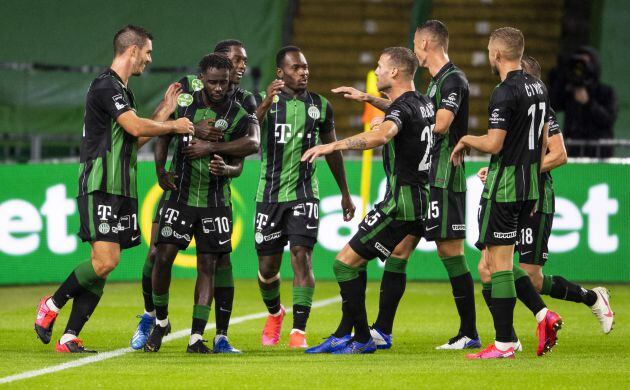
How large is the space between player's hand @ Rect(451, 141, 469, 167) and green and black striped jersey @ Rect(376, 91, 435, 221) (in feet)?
0.89

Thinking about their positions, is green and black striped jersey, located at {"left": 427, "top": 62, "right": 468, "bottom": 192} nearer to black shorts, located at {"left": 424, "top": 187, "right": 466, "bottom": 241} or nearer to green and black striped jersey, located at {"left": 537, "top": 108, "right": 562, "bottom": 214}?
black shorts, located at {"left": 424, "top": 187, "right": 466, "bottom": 241}

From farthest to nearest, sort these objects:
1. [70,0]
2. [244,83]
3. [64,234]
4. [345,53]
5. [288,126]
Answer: [345,53]
[70,0]
[244,83]
[64,234]
[288,126]

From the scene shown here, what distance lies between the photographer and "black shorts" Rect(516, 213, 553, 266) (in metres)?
9.59

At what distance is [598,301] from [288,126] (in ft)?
8.87

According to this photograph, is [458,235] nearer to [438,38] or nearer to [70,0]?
[438,38]

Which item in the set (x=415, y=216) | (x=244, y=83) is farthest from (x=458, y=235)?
(x=244, y=83)

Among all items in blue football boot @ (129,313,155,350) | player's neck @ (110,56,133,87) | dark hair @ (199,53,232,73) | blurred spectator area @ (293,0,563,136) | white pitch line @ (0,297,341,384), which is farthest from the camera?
blurred spectator area @ (293,0,563,136)

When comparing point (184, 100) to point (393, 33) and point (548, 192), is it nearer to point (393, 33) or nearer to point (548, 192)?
point (548, 192)

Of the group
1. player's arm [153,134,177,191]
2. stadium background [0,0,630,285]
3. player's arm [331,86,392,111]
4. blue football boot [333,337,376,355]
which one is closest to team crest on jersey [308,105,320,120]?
player's arm [331,86,392,111]

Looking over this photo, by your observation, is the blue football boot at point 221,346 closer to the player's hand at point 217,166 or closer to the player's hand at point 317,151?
the player's hand at point 217,166

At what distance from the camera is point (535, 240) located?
31.7 ft

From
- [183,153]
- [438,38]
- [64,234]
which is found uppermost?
[438,38]

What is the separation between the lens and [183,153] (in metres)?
9.25

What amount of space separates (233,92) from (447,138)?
5.20 feet
